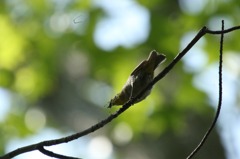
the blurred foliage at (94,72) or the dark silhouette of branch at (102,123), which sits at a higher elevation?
the dark silhouette of branch at (102,123)

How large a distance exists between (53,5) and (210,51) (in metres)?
1.12

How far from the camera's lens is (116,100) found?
1000 millimetres

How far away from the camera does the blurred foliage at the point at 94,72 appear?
256cm

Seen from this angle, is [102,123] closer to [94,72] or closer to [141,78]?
[141,78]

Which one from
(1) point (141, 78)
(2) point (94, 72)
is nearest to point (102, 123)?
(1) point (141, 78)

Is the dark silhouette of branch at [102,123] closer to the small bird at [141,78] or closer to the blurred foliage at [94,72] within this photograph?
the small bird at [141,78]

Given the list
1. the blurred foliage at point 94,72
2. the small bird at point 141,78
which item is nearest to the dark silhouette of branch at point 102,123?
the small bird at point 141,78

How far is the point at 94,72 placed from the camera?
3076mm

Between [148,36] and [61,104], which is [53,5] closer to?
[61,104]

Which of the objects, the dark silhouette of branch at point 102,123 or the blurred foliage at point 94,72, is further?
the blurred foliage at point 94,72

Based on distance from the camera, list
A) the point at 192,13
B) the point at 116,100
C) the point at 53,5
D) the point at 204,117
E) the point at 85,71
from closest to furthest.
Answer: the point at 116,100, the point at 204,117, the point at 192,13, the point at 85,71, the point at 53,5

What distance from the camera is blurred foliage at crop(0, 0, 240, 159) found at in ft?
8.39

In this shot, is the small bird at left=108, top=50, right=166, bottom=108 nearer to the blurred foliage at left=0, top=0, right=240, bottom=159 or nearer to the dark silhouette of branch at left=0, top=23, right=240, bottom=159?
the dark silhouette of branch at left=0, top=23, right=240, bottom=159

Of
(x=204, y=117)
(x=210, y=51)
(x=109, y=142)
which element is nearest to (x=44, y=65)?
(x=109, y=142)
